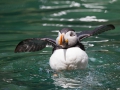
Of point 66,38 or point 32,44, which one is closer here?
point 66,38

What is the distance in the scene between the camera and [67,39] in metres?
6.70

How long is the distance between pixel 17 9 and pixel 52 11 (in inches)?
37.8

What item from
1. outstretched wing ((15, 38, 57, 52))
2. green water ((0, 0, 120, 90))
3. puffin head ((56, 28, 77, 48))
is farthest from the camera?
outstretched wing ((15, 38, 57, 52))

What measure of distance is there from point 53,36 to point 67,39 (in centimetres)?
277

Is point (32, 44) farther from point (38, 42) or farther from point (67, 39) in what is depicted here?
point (67, 39)

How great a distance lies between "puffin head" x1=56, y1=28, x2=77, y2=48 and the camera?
6607 mm

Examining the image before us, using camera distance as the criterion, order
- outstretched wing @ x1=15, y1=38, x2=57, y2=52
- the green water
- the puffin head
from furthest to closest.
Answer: outstretched wing @ x1=15, y1=38, x2=57, y2=52, the green water, the puffin head

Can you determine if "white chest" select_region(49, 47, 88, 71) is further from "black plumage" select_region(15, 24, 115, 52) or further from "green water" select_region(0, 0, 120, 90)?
"black plumage" select_region(15, 24, 115, 52)

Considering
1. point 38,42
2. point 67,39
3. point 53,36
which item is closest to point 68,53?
point 67,39

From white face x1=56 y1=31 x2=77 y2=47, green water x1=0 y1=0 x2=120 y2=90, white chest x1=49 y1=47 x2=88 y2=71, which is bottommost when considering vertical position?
green water x1=0 y1=0 x2=120 y2=90

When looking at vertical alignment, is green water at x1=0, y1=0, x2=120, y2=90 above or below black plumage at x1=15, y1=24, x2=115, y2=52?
below

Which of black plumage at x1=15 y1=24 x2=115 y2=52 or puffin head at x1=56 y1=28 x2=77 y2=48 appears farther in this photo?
black plumage at x1=15 y1=24 x2=115 y2=52

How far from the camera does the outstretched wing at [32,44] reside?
7195 millimetres

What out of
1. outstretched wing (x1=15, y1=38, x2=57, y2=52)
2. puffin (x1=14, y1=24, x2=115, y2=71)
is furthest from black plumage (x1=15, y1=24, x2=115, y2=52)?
puffin (x1=14, y1=24, x2=115, y2=71)
